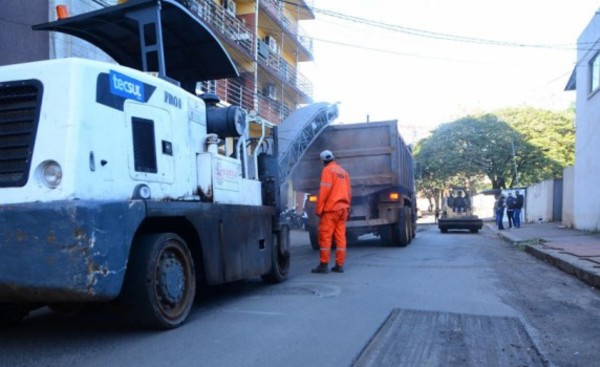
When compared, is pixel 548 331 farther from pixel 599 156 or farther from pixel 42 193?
pixel 599 156

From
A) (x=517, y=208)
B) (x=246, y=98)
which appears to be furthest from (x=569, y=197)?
(x=246, y=98)

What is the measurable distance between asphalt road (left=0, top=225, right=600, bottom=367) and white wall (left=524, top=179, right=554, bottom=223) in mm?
20583

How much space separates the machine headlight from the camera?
371cm

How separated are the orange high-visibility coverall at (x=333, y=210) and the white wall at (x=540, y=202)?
2071cm

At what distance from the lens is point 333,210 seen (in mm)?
8102

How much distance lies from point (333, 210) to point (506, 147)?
1271 inches

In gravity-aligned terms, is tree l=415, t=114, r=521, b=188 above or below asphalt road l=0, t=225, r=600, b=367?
above

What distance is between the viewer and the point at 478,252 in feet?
40.8

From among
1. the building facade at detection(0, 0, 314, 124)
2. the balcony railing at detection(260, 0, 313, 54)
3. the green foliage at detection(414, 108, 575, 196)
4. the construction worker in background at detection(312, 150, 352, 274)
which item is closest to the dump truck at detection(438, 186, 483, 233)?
the building facade at detection(0, 0, 314, 124)

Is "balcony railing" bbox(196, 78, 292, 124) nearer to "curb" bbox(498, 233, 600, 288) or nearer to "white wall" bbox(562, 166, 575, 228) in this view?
"curb" bbox(498, 233, 600, 288)

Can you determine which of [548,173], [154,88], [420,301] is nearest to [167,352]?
[154,88]

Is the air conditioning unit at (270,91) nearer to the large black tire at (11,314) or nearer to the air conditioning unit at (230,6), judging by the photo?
the air conditioning unit at (230,6)

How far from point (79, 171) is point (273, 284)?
3.82m

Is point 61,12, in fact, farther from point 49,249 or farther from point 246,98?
point 246,98
